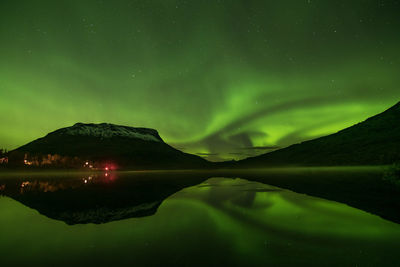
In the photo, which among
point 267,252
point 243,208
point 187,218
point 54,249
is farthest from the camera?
point 243,208

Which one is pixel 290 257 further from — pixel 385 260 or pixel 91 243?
pixel 91 243

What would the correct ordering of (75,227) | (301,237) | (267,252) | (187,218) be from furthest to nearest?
(187,218), (75,227), (301,237), (267,252)

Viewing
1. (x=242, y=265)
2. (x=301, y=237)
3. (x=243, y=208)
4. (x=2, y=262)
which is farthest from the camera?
(x=243, y=208)

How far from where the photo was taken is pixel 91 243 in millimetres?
11586

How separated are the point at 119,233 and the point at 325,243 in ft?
35.4

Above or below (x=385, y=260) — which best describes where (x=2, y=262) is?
above

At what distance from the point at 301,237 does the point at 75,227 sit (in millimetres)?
13385

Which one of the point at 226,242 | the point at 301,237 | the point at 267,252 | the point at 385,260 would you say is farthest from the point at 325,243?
the point at 226,242

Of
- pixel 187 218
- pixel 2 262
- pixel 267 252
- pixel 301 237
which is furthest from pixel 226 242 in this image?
pixel 2 262

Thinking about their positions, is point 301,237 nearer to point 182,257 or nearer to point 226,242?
point 226,242

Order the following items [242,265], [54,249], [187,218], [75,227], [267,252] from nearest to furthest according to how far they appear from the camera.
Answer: [242,265] < [267,252] < [54,249] < [75,227] < [187,218]

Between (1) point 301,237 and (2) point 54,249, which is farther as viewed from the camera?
(1) point 301,237

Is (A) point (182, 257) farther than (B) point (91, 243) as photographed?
No

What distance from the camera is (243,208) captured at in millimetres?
20344
